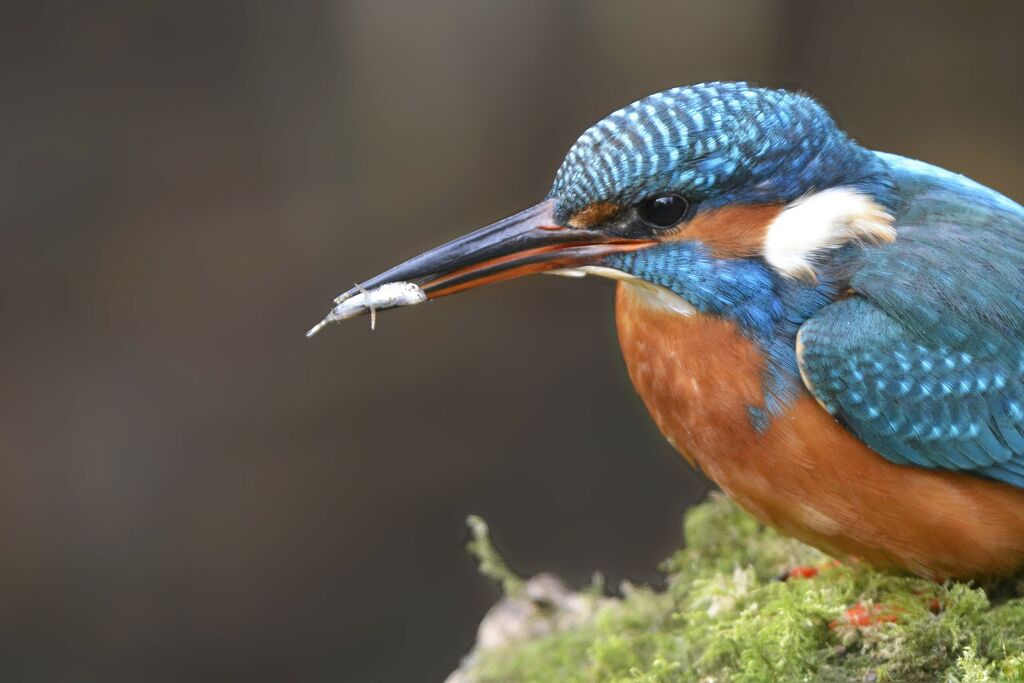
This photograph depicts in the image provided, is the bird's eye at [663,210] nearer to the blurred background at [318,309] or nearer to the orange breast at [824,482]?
the orange breast at [824,482]

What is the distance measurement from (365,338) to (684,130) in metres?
4.65

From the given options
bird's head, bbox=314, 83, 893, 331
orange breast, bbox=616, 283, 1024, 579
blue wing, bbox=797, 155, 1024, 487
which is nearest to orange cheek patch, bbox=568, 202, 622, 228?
bird's head, bbox=314, 83, 893, 331

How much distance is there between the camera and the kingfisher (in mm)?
2904

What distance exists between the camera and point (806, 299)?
3.01 m

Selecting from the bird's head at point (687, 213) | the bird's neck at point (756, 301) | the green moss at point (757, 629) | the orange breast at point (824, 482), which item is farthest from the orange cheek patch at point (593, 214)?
the green moss at point (757, 629)

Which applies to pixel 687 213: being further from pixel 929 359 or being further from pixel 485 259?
pixel 929 359

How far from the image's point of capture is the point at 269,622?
7.22 meters

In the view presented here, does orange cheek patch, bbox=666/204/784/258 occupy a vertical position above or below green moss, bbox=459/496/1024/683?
above

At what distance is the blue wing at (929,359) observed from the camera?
2920mm

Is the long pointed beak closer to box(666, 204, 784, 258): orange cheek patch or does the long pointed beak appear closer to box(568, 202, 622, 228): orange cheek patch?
box(568, 202, 622, 228): orange cheek patch

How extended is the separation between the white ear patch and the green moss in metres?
0.89

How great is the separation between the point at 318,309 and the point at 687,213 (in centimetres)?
451

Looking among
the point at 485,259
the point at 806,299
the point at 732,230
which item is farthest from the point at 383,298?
the point at 806,299

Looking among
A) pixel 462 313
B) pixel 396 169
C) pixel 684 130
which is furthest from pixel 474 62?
pixel 684 130
